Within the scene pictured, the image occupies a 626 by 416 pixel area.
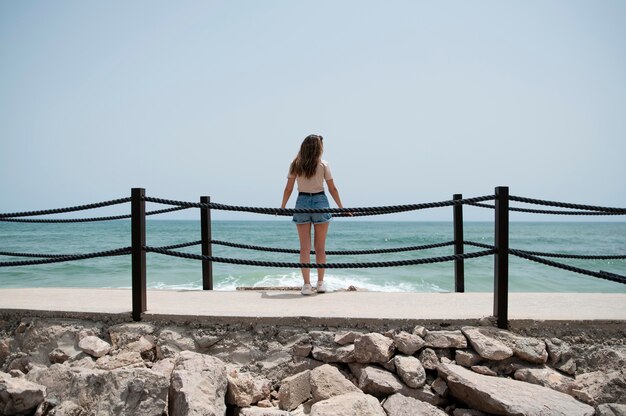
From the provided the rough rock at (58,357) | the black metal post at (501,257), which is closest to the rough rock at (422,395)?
the black metal post at (501,257)

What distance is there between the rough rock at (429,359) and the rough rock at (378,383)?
0.82ft

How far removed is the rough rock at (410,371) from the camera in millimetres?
2957

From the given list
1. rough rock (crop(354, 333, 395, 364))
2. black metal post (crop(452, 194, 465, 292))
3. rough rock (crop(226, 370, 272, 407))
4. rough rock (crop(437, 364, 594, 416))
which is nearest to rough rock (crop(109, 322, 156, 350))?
rough rock (crop(226, 370, 272, 407))

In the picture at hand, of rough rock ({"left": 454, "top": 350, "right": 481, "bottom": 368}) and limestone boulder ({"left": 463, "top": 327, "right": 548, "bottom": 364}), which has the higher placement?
limestone boulder ({"left": 463, "top": 327, "right": 548, "bottom": 364})

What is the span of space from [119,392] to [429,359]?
2057mm

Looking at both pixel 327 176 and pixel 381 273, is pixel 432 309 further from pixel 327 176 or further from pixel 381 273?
pixel 381 273

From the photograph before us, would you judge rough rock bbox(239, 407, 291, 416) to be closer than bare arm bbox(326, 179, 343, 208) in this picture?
Yes

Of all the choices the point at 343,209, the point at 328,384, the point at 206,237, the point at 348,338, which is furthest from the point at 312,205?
the point at 328,384

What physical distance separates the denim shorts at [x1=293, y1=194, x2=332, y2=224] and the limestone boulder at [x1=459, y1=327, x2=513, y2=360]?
70.1 inches

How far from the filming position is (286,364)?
326 centimetres

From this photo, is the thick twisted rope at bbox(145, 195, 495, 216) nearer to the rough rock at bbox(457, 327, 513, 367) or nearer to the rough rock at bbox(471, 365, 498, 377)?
the rough rock at bbox(457, 327, 513, 367)

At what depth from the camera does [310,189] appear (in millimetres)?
4508

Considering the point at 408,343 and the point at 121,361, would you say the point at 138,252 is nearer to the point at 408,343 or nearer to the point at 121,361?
the point at 121,361

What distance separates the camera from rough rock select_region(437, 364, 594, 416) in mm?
2621
